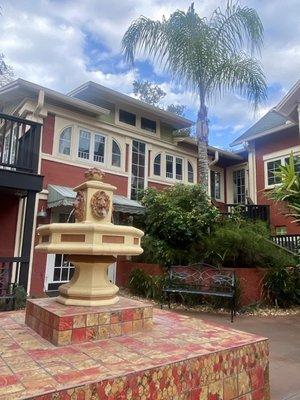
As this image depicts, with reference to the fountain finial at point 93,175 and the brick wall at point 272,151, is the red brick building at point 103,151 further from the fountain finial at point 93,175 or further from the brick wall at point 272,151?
the fountain finial at point 93,175

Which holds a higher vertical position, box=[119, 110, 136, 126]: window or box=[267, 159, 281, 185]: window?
box=[119, 110, 136, 126]: window

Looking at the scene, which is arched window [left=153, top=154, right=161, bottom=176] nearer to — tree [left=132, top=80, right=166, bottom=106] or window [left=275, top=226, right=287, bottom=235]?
window [left=275, top=226, right=287, bottom=235]

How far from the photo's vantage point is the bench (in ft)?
25.1

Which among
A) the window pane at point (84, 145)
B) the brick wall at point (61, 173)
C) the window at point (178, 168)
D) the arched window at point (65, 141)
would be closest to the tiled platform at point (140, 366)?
the brick wall at point (61, 173)

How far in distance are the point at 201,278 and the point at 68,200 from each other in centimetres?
438

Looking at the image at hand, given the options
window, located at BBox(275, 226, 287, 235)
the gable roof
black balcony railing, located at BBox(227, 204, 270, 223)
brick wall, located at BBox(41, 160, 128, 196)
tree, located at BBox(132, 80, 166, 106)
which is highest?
tree, located at BBox(132, 80, 166, 106)

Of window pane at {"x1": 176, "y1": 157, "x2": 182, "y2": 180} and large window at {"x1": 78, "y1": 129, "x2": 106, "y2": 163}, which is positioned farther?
window pane at {"x1": 176, "y1": 157, "x2": 182, "y2": 180}

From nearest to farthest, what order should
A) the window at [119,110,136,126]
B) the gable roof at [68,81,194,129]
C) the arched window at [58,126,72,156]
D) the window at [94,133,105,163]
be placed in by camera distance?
the arched window at [58,126,72,156], the gable roof at [68,81,194,129], the window at [94,133,105,163], the window at [119,110,136,126]

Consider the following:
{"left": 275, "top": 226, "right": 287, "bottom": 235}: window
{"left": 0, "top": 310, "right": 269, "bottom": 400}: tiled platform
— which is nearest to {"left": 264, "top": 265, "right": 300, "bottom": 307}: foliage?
{"left": 0, "top": 310, "right": 269, "bottom": 400}: tiled platform

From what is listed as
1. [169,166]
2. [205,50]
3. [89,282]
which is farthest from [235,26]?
[89,282]

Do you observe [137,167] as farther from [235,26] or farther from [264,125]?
[264,125]

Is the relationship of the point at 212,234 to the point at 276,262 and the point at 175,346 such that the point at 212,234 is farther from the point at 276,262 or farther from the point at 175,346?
the point at 175,346

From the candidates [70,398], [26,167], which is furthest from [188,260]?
[70,398]

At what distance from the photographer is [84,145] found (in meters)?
11.7
